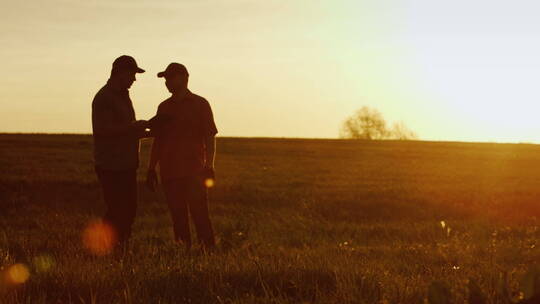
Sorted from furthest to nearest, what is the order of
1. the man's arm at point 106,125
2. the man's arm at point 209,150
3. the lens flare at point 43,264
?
the man's arm at point 209,150
the man's arm at point 106,125
the lens flare at point 43,264

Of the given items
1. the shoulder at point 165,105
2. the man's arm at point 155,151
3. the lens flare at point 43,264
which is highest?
the shoulder at point 165,105

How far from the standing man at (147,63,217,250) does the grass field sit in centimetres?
39

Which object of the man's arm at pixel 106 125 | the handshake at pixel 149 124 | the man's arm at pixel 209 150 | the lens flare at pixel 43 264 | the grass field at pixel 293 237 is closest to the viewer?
the grass field at pixel 293 237

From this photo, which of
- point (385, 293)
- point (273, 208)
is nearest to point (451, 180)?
point (273, 208)

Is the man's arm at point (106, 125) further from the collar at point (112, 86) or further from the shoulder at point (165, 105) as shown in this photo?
the shoulder at point (165, 105)

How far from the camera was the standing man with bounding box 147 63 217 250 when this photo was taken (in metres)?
7.11

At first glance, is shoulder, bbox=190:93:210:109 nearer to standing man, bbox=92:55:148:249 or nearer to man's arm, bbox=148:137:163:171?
man's arm, bbox=148:137:163:171

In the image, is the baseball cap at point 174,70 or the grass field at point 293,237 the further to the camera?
the baseball cap at point 174,70

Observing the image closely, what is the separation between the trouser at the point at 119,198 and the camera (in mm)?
6559

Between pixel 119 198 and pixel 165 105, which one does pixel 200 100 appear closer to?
pixel 165 105

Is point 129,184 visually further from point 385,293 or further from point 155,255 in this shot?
point 385,293

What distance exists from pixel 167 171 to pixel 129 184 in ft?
1.97

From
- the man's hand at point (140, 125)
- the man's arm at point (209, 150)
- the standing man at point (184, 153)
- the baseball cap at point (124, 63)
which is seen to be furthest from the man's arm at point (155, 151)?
the baseball cap at point (124, 63)

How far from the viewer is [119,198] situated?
6.62 metres
